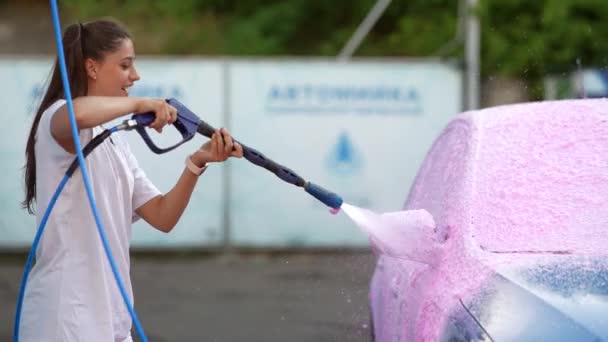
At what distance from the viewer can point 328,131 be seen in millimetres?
13836

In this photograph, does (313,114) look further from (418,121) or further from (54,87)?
(54,87)

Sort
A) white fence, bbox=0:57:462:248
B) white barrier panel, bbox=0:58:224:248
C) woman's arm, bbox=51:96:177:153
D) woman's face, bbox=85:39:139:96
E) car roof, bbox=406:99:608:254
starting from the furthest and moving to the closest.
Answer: white fence, bbox=0:57:462:248
white barrier panel, bbox=0:58:224:248
car roof, bbox=406:99:608:254
woman's face, bbox=85:39:139:96
woman's arm, bbox=51:96:177:153

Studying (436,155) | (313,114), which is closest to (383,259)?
(436,155)

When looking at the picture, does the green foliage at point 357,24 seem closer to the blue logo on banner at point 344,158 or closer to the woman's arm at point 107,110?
the blue logo on banner at point 344,158

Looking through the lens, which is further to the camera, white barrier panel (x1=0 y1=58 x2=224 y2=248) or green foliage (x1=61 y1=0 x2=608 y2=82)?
green foliage (x1=61 y1=0 x2=608 y2=82)

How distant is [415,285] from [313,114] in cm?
923

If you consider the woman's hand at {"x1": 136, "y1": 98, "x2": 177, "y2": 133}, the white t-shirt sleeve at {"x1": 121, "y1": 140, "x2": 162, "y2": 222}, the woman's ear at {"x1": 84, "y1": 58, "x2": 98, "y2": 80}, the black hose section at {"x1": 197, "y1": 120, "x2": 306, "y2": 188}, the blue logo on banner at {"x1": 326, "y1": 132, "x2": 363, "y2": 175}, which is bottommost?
the blue logo on banner at {"x1": 326, "y1": 132, "x2": 363, "y2": 175}

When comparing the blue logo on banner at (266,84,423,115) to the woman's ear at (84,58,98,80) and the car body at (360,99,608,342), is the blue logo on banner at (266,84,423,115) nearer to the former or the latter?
the car body at (360,99,608,342)

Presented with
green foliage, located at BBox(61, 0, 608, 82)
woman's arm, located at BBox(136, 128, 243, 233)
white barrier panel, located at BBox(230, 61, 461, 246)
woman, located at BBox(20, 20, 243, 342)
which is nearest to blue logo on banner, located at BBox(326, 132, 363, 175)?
white barrier panel, located at BBox(230, 61, 461, 246)

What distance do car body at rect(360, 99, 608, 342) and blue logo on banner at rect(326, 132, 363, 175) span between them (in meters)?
8.13

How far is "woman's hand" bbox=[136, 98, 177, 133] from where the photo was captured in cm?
376

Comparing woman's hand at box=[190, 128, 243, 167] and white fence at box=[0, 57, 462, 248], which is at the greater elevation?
woman's hand at box=[190, 128, 243, 167]

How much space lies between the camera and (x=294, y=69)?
13781 millimetres

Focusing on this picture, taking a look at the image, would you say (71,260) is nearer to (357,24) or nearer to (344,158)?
(344,158)
